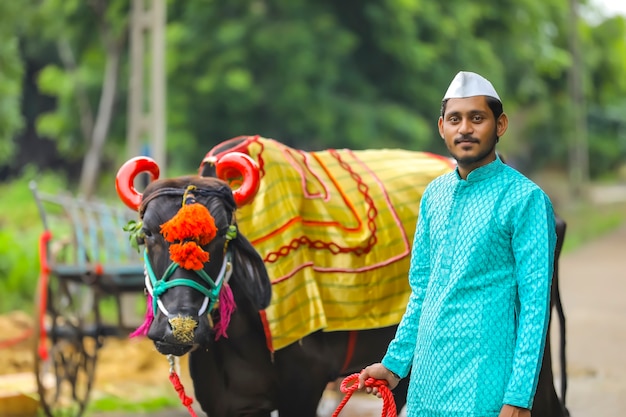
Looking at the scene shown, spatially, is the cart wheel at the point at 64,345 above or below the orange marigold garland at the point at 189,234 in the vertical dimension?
below

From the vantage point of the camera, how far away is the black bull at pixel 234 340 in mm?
4309

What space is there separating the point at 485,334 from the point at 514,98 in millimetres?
19901

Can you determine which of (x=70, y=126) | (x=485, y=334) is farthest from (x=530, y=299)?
(x=70, y=126)

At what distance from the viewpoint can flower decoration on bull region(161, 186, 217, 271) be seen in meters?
4.30

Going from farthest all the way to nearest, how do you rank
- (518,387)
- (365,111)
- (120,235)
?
(365,111) < (120,235) < (518,387)

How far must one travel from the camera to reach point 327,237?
18.0ft

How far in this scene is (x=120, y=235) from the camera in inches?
343

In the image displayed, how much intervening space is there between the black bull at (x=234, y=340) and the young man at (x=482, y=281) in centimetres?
84

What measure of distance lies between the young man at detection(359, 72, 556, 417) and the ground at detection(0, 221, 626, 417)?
5.26m

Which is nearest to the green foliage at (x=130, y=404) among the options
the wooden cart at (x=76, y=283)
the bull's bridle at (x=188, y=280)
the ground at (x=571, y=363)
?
the ground at (x=571, y=363)

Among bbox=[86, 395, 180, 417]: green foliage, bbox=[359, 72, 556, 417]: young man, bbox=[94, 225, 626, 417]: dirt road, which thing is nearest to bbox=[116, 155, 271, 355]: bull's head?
bbox=[359, 72, 556, 417]: young man

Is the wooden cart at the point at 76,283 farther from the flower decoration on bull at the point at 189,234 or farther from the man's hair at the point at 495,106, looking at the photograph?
the man's hair at the point at 495,106

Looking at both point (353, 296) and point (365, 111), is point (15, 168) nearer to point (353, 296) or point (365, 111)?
point (365, 111)

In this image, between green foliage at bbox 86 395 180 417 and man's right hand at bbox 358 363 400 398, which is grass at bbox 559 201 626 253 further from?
man's right hand at bbox 358 363 400 398
